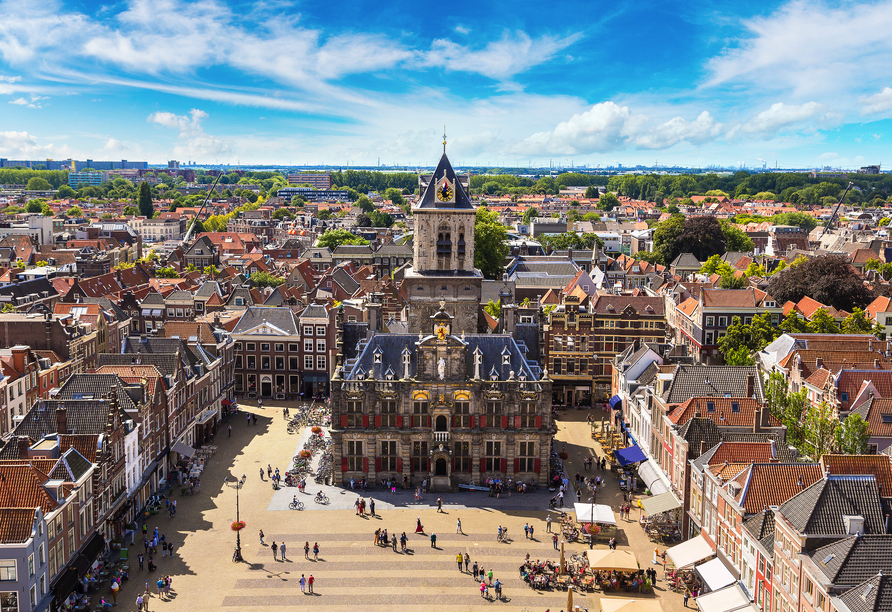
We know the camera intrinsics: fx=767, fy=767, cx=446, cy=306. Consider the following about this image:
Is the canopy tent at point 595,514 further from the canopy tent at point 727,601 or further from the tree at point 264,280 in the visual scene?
the tree at point 264,280

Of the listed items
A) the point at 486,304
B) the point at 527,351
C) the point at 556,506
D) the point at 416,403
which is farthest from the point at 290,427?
the point at 486,304

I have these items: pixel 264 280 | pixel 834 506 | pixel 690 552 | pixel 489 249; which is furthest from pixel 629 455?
pixel 264 280

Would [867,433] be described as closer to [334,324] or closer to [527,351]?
[527,351]

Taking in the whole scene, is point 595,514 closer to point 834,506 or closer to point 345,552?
point 345,552

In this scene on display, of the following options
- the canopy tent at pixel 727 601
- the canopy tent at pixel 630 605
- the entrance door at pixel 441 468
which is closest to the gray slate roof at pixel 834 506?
the canopy tent at pixel 727 601

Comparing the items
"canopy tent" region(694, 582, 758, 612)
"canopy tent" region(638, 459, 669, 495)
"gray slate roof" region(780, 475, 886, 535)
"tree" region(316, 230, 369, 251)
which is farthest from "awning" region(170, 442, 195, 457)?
"tree" region(316, 230, 369, 251)
